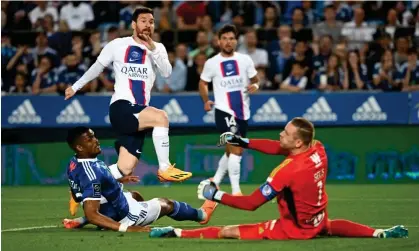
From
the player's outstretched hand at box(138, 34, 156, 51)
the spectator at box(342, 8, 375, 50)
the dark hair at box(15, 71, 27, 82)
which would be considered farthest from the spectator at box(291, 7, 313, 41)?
the player's outstretched hand at box(138, 34, 156, 51)

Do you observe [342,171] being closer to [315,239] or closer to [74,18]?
[74,18]

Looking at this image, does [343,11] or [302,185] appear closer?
[302,185]

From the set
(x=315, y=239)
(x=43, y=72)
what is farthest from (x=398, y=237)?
(x=43, y=72)

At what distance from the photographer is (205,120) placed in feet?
62.7

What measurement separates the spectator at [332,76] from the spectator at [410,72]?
105 cm

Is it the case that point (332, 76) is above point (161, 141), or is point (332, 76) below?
below

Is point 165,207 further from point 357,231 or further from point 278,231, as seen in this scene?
point 357,231

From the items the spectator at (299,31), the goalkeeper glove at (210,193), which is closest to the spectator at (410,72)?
the spectator at (299,31)

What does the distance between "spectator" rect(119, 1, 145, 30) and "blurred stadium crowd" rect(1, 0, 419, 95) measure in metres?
0.02

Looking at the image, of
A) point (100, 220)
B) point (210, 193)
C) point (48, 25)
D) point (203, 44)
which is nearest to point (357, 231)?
point (210, 193)

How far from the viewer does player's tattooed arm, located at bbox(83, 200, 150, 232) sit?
10.4 m

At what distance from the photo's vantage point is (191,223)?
12.0m

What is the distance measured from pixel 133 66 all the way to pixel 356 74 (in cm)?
808

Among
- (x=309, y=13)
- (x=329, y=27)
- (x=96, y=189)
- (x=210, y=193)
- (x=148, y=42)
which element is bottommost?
(x=96, y=189)
